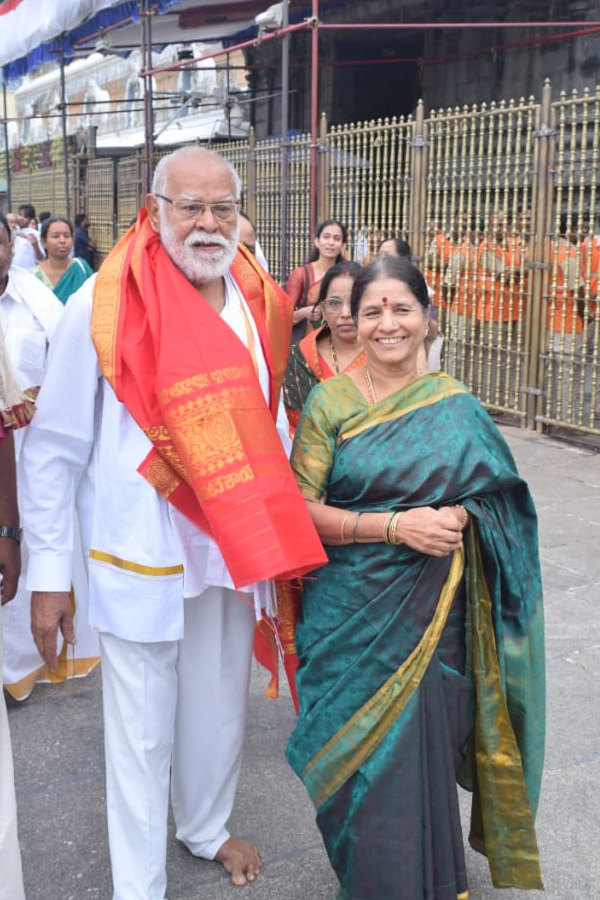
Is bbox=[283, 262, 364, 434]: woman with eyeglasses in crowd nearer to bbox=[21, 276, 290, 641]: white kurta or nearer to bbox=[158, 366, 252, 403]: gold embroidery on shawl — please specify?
bbox=[21, 276, 290, 641]: white kurta

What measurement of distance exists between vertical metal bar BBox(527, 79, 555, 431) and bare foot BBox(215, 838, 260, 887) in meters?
5.58

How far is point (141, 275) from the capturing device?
2295 millimetres

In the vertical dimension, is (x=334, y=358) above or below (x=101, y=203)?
below

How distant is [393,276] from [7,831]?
142 centimetres

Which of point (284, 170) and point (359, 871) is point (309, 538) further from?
point (284, 170)

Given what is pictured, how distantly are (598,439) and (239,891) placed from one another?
5.61 metres

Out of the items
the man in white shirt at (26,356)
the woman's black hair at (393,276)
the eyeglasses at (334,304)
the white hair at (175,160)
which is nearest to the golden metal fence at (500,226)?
the eyeglasses at (334,304)

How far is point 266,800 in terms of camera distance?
2.95 meters

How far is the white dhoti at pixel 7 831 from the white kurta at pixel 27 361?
146 centimetres

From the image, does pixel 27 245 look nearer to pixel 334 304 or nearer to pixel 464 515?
pixel 334 304

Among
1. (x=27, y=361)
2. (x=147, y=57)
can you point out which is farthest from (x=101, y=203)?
(x=27, y=361)

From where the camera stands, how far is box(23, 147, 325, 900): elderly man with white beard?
86.3 inches

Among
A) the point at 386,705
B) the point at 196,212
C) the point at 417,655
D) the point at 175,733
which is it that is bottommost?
the point at 175,733

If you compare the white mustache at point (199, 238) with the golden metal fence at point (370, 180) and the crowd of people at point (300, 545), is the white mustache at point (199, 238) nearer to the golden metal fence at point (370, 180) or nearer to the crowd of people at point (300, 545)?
the crowd of people at point (300, 545)
